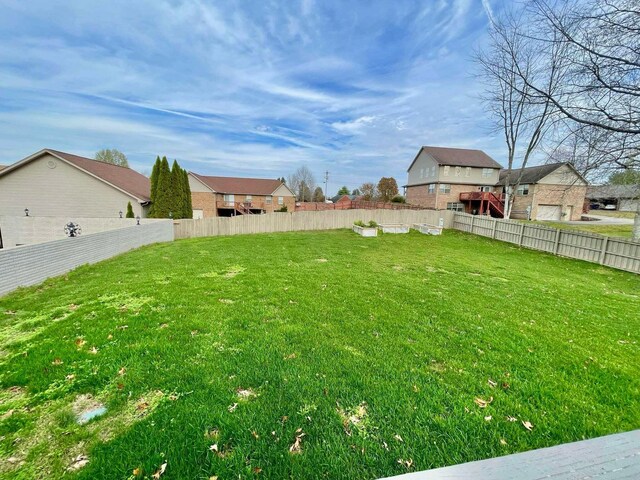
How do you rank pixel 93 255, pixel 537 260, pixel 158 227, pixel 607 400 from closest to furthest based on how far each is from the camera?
A: pixel 607 400, pixel 93 255, pixel 537 260, pixel 158 227

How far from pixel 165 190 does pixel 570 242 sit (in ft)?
71.6

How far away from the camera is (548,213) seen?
1171 inches

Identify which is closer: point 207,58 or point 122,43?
point 122,43

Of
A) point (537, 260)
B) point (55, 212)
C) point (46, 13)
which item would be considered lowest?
point (537, 260)

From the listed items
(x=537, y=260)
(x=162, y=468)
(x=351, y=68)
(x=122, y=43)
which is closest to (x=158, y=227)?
(x=122, y=43)

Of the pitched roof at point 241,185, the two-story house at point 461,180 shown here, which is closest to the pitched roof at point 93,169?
the pitched roof at point 241,185

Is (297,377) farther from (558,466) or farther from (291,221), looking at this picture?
(291,221)

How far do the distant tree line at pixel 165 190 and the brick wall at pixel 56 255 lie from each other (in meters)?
7.10

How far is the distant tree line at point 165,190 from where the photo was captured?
18062 millimetres

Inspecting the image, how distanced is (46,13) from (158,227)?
8329mm

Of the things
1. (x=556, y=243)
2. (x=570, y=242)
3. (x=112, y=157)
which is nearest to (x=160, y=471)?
(x=570, y=242)

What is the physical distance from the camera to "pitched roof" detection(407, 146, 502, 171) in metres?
31.4

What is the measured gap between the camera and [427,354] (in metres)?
3.41

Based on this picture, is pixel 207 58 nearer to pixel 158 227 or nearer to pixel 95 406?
pixel 158 227
